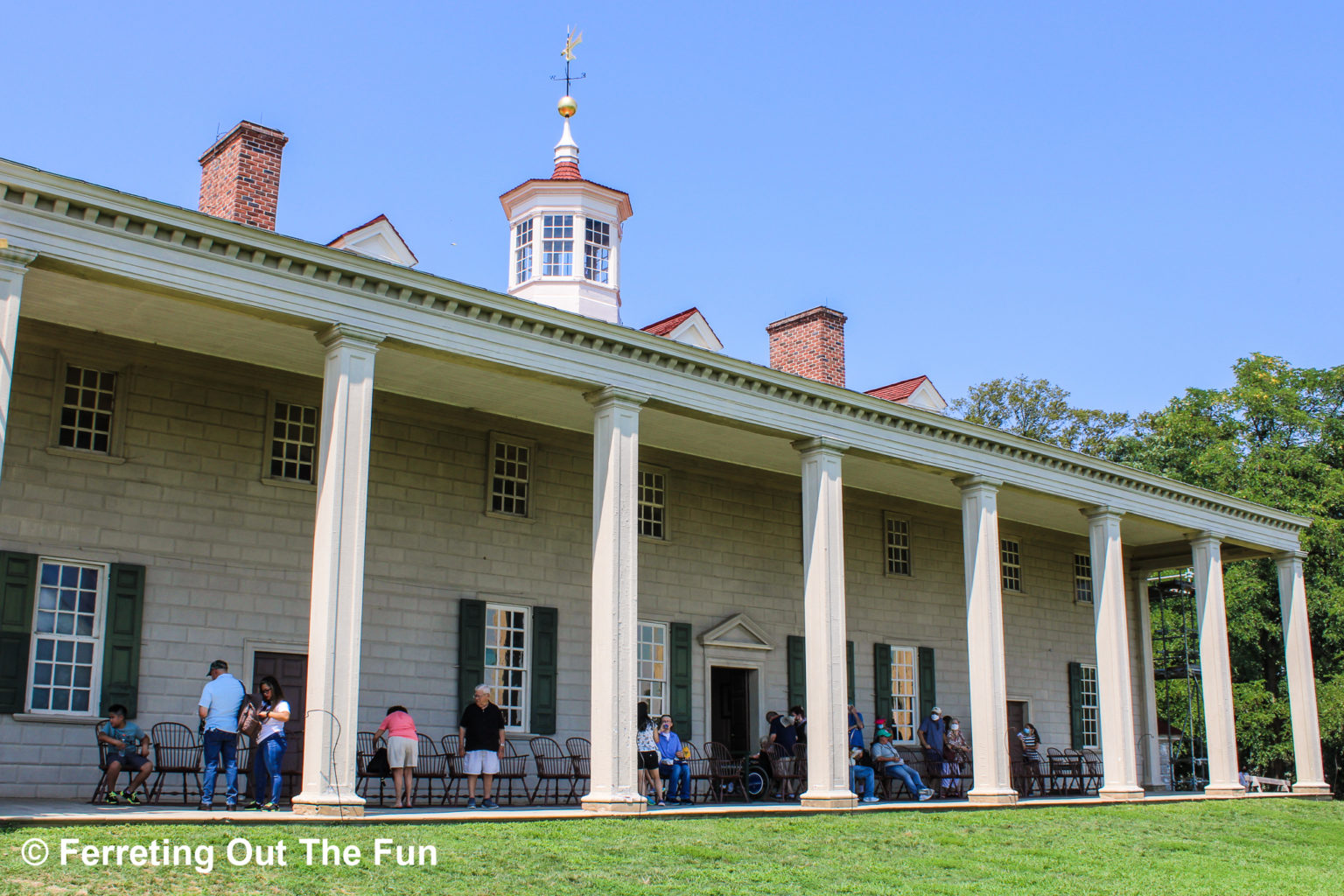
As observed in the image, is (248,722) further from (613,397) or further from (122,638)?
(613,397)

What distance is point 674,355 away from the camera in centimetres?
1697

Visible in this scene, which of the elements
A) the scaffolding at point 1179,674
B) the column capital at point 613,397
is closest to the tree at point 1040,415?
the scaffolding at point 1179,674

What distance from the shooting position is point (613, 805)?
48.3 ft

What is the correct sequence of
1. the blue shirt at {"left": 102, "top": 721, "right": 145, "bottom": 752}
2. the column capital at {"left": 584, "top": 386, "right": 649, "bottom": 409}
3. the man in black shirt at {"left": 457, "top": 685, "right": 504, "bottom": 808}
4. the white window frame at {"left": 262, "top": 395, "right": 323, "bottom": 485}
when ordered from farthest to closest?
1. the white window frame at {"left": 262, "top": 395, "right": 323, "bottom": 485}
2. the column capital at {"left": 584, "top": 386, "right": 649, "bottom": 409}
3. the man in black shirt at {"left": 457, "top": 685, "right": 504, "bottom": 808}
4. the blue shirt at {"left": 102, "top": 721, "right": 145, "bottom": 752}

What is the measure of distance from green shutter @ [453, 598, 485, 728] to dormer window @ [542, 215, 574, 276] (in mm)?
8238

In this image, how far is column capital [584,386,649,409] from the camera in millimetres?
16250

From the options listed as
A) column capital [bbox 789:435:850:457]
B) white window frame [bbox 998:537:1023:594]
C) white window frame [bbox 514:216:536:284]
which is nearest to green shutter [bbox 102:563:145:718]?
column capital [bbox 789:435:850:457]

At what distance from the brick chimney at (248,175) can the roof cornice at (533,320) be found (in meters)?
3.91

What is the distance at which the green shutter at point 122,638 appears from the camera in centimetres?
1501

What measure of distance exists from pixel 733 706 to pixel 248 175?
469 inches

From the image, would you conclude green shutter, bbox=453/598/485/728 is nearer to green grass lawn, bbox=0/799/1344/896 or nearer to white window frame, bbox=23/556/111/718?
green grass lawn, bbox=0/799/1344/896

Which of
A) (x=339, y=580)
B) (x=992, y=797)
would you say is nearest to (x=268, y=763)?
(x=339, y=580)

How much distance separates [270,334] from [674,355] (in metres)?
5.21

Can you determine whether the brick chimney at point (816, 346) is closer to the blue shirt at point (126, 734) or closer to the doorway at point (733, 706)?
the doorway at point (733, 706)
